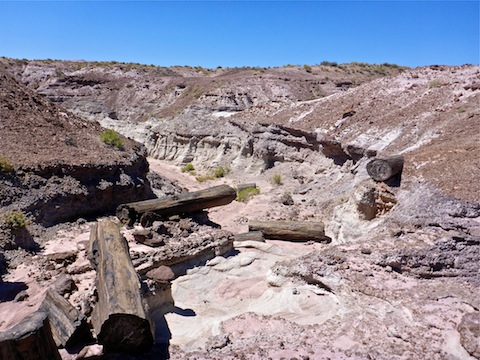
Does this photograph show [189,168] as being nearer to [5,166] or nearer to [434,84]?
[5,166]

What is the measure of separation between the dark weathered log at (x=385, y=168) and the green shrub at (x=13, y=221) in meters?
8.91

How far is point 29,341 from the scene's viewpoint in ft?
13.9

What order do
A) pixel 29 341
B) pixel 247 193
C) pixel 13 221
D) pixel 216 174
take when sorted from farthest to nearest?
pixel 216 174 → pixel 247 193 → pixel 13 221 → pixel 29 341

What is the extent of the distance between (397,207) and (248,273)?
4.00 m

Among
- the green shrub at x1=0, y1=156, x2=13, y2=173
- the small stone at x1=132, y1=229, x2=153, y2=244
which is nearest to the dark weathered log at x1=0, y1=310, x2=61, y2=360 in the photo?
the small stone at x1=132, y1=229, x2=153, y2=244

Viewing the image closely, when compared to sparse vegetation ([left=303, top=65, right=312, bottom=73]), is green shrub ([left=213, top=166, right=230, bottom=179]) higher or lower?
Result: lower

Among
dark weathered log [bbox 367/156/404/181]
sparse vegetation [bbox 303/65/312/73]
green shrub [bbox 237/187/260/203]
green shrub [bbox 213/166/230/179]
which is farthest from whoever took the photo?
sparse vegetation [bbox 303/65/312/73]

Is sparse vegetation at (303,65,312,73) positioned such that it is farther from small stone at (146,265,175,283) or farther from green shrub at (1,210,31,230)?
small stone at (146,265,175,283)

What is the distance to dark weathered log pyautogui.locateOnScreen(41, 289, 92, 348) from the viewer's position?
541 centimetres

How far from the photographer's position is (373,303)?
20.2ft

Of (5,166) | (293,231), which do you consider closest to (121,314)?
(293,231)

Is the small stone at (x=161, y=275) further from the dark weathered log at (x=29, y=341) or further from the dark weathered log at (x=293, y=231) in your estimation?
the dark weathered log at (x=293, y=231)

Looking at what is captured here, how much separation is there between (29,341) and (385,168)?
8.67 m

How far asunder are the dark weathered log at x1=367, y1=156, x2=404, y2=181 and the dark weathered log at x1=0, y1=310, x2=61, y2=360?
8383mm
